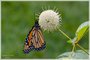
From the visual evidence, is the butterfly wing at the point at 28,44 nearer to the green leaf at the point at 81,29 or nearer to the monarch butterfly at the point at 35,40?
the monarch butterfly at the point at 35,40

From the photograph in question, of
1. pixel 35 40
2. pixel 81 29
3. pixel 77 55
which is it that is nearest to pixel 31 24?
pixel 35 40

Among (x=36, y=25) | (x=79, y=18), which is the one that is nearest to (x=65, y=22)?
(x=79, y=18)

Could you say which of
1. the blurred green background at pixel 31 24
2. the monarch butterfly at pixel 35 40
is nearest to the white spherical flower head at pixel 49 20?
the monarch butterfly at pixel 35 40

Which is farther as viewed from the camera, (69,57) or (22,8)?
(22,8)

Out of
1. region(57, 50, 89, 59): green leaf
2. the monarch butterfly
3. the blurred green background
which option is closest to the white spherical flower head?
the monarch butterfly

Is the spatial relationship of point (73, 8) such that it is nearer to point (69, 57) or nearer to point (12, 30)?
point (12, 30)
